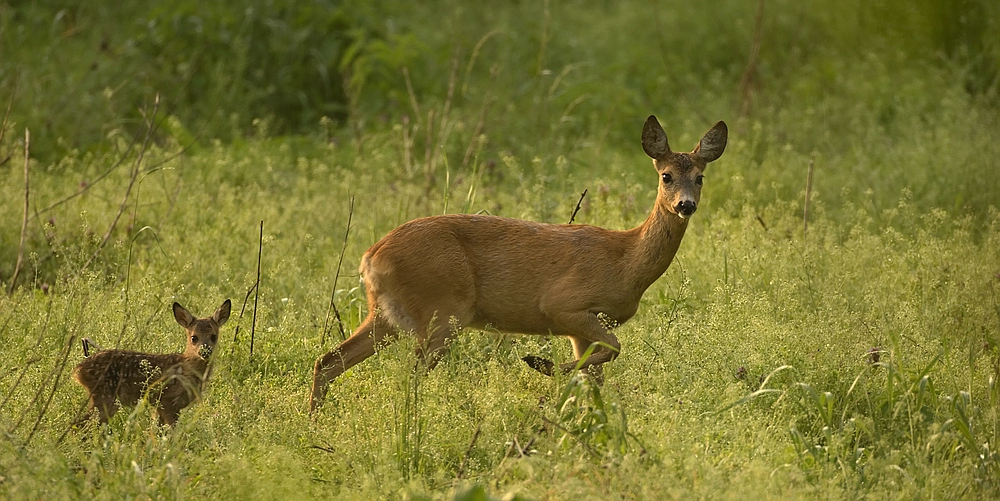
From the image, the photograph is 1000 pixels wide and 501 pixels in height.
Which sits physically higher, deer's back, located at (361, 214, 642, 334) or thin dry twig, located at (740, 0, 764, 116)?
deer's back, located at (361, 214, 642, 334)

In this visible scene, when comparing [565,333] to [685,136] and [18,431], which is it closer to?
[18,431]

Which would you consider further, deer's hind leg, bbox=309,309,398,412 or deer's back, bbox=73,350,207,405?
deer's hind leg, bbox=309,309,398,412

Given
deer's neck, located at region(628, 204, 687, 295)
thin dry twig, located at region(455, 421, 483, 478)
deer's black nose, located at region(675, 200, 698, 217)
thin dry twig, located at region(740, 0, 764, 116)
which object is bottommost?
thin dry twig, located at region(740, 0, 764, 116)

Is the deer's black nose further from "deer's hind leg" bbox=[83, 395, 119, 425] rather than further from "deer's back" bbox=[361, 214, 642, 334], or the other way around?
"deer's hind leg" bbox=[83, 395, 119, 425]

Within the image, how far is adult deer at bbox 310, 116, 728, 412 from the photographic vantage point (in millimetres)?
5504

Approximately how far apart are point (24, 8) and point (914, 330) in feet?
31.9

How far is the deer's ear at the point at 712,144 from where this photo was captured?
5.91 metres

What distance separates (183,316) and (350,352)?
74 centimetres

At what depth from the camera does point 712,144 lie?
5961mm

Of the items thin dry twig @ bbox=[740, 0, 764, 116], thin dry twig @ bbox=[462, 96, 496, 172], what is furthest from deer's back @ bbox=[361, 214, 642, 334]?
thin dry twig @ bbox=[740, 0, 764, 116]

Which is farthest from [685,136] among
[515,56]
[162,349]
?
[162,349]

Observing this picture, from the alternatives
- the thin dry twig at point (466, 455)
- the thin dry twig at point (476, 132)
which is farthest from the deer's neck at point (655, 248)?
the thin dry twig at point (476, 132)

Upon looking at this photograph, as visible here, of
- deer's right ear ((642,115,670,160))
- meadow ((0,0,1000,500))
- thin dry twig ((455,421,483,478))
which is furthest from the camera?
deer's right ear ((642,115,670,160))

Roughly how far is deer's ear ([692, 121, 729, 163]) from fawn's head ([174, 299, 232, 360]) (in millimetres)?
2304
